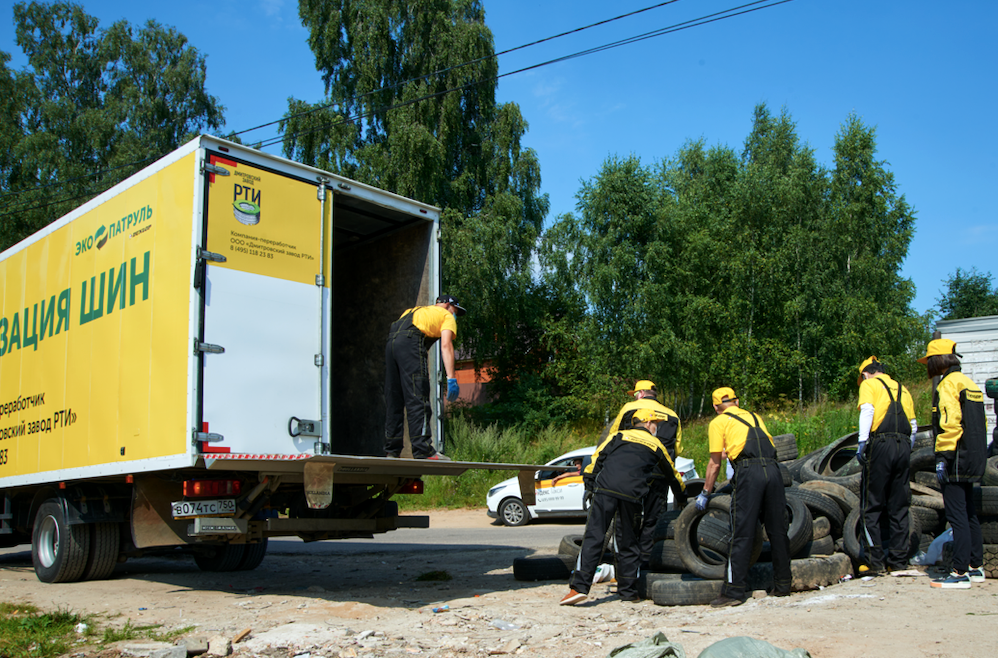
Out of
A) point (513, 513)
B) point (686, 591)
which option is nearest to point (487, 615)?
point (686, 591)

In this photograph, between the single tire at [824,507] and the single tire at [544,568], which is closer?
the single tire at [824,507]

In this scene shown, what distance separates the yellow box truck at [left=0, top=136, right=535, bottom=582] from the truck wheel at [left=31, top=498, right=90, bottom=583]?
21 millimetres

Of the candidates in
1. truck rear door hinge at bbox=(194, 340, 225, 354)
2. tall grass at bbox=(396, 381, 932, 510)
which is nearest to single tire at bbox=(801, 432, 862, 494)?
truck rear door hinge at bbox=(194, 340, 225, 354)

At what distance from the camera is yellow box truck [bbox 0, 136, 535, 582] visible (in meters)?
6.19

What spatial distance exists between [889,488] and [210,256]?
5.99m

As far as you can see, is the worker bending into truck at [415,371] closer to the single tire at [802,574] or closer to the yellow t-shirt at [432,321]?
the yellow t-shirt at [432,321]

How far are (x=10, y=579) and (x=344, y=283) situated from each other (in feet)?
16.1

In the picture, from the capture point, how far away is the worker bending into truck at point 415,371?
295 inches

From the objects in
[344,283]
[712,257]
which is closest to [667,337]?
[712,257]

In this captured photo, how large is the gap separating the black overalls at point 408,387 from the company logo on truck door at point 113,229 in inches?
98.4

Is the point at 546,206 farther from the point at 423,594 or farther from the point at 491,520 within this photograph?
the point at 423,594

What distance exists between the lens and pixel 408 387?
24.9 feet

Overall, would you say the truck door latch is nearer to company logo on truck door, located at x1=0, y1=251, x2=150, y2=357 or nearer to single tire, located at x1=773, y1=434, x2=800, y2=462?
company logo on truck door, located at x1=0, y1=251, x2=150, y2=357

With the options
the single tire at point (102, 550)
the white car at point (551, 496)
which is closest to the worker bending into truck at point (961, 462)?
the single tire at point (102, 550)
